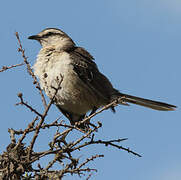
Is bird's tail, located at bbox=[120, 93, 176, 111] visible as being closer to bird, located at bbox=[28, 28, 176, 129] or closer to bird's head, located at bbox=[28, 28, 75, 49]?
bird, located at bbox=[28, 28, 176, 129]

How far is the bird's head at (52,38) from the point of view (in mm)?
7359

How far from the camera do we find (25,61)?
4.17 m

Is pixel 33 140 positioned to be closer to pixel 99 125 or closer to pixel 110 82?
pixel 99 125

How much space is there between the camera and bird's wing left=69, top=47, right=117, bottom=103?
21.2 ft

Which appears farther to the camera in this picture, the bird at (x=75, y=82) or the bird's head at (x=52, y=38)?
the bird's head at (x=52, y=38)

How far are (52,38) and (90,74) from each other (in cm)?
136

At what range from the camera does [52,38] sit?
295 inches

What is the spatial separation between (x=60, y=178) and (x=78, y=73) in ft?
10.4

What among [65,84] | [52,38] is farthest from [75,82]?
[52,38]

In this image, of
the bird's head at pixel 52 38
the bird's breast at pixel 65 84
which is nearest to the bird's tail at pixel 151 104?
the bird's breast at pixel 65 84

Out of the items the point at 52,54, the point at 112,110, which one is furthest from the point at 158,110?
the point at 52,54

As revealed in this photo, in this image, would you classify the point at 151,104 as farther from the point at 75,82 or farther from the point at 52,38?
the point at 52,38

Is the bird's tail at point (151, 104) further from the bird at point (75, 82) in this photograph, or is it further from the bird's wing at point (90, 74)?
the bird's wing at point (90, 74)

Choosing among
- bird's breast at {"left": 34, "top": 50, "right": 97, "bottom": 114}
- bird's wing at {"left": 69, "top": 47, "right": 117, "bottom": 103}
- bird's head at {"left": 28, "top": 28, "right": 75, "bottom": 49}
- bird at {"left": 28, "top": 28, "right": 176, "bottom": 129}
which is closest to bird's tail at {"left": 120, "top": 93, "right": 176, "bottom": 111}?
bird at {"left": 28, "top": 28, "right": 176, "bottom": 129}
